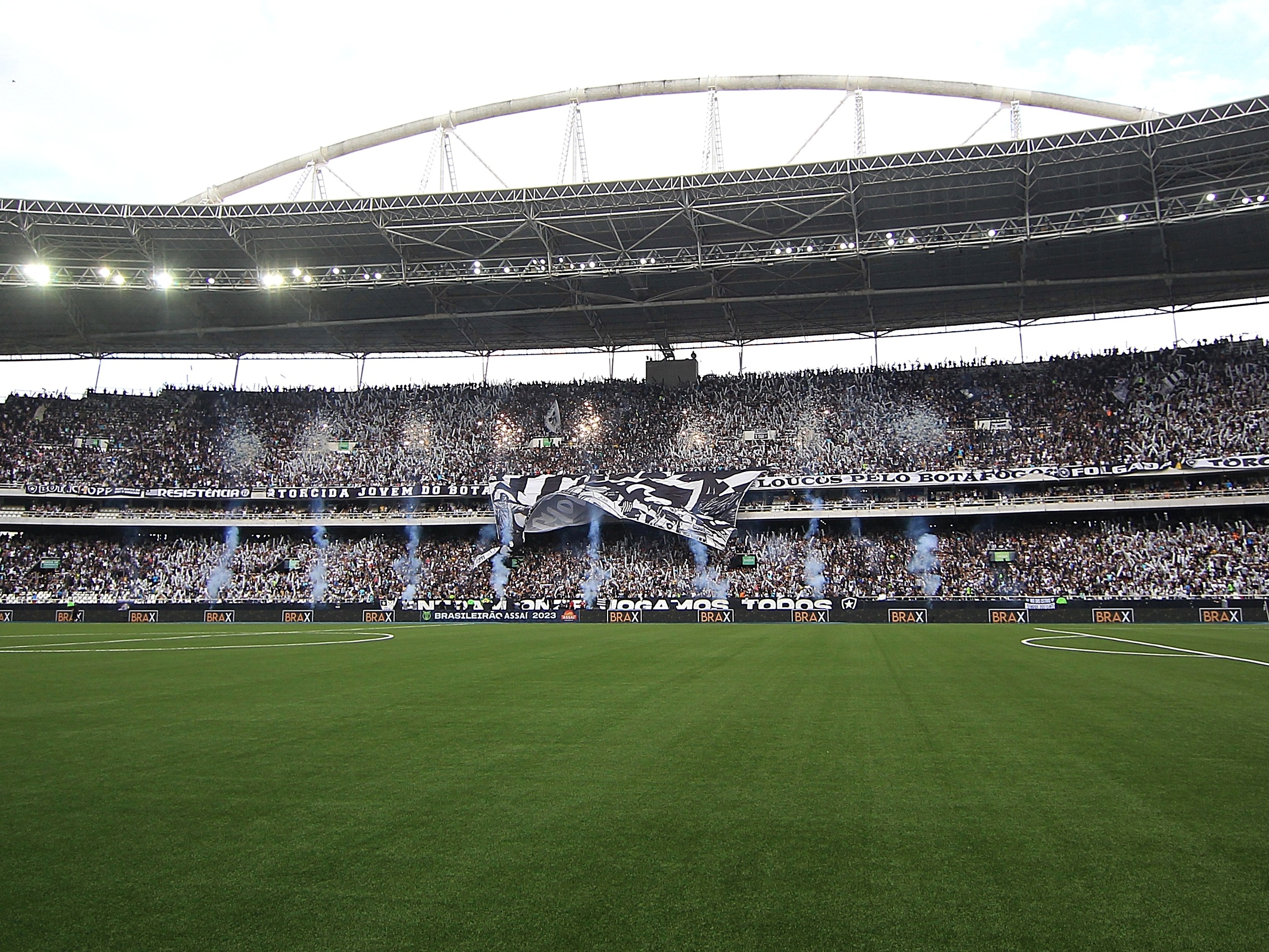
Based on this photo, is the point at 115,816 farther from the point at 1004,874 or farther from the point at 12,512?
the point at 12,512

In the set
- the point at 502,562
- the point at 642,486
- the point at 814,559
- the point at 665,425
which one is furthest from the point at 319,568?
the point at 814,559

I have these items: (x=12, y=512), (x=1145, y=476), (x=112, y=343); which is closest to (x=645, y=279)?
(x=1145, y=476)

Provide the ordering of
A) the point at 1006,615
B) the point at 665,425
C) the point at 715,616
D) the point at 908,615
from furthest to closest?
1. the point at 665,425
2. the point at 715,616
3. the point at 908,615
4. the point at 1006,615

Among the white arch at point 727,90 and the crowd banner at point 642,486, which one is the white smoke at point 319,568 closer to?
the crowd banner at point 642,486

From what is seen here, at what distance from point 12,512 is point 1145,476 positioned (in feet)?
215

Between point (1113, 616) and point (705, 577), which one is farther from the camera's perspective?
point (705, 577)

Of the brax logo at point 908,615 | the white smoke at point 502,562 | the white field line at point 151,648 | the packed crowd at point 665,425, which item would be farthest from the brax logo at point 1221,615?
the white smoke at point 502,562

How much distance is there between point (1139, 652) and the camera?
1883cm

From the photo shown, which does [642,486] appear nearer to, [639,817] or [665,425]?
[665,425]

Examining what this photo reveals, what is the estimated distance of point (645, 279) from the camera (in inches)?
1821

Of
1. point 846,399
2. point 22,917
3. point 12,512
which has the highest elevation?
point 846,399

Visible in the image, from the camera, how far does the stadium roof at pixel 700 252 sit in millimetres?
35312

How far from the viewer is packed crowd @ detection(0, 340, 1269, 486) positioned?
1756 inches

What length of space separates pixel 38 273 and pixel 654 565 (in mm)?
36310
